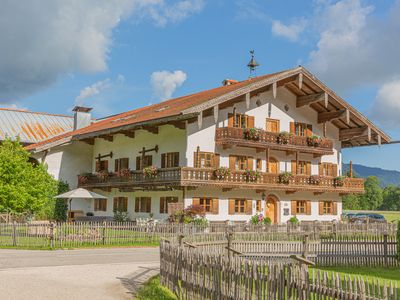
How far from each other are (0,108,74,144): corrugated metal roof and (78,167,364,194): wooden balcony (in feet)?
39.7

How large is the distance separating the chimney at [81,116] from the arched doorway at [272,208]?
71.9 ft

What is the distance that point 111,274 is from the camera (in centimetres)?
1553

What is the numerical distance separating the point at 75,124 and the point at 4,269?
120 ft

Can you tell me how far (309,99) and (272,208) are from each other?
8395 millimetres

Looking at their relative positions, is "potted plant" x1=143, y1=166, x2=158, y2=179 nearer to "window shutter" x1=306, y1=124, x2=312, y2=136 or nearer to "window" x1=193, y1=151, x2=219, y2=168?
"window" x1=193, y1=151, x2=219, y2=168

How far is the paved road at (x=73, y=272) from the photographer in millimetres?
12289

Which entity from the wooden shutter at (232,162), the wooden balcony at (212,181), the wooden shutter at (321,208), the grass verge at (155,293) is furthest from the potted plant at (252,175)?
the grass verge at (155,293)

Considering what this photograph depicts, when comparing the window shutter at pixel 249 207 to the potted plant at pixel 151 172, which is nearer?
the potted plant at pixel 151 172

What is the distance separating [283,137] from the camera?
122ft

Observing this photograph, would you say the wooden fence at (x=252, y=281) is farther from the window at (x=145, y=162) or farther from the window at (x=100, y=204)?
the window at (x=100, y=204)

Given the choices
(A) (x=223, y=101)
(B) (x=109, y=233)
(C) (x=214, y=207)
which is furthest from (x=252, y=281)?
(C) (x=214, y=207)

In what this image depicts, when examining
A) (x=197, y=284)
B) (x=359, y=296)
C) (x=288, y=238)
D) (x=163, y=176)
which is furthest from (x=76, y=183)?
(x=359, y=296)

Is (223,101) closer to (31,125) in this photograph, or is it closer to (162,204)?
(162,204)

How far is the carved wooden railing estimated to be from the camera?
3466cm
